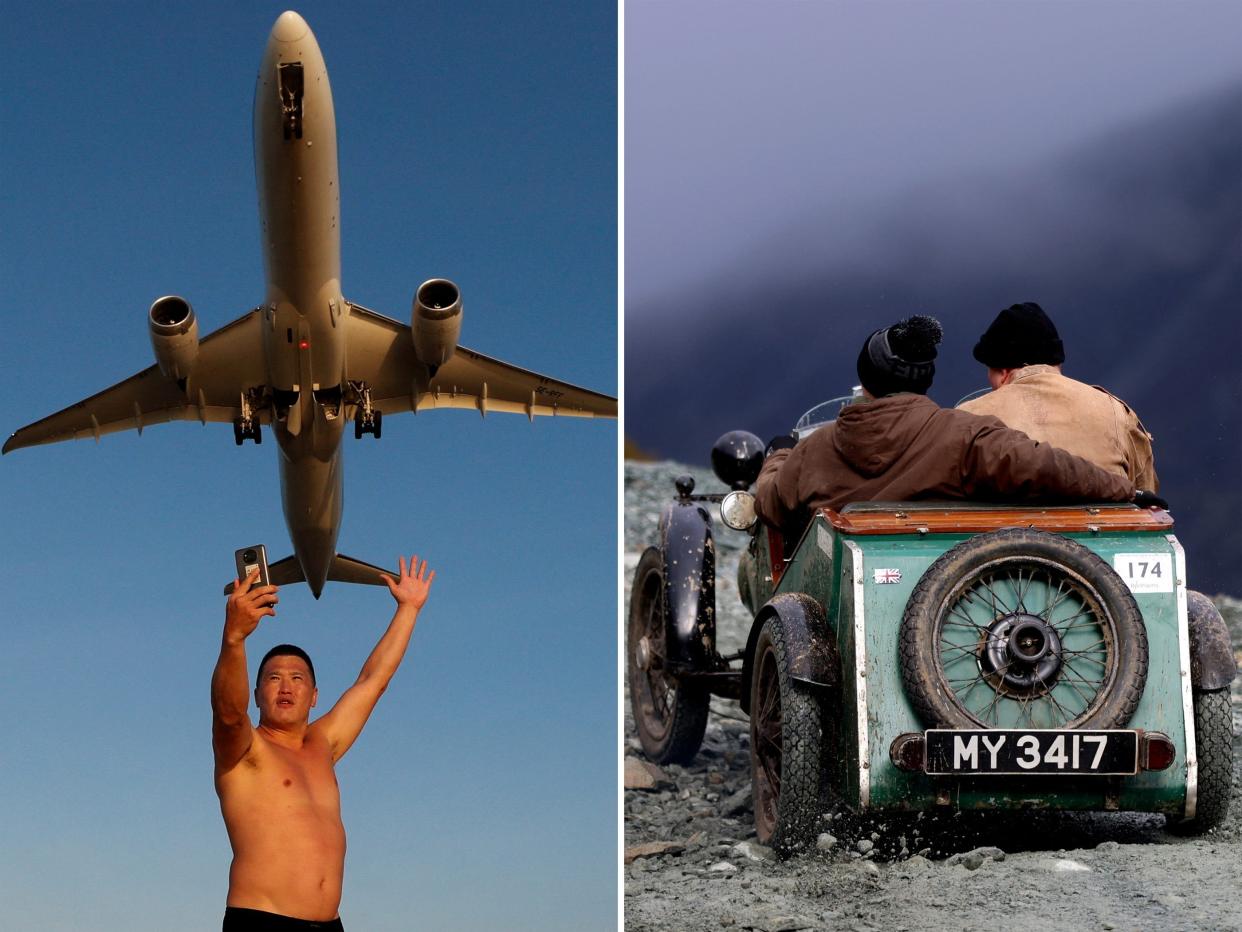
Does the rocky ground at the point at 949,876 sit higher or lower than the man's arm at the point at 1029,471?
lower

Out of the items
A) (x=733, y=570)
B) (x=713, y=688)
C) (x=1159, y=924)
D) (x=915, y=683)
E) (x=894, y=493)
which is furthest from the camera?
(x=733, y=570)

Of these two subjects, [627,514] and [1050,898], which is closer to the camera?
[1050,898]

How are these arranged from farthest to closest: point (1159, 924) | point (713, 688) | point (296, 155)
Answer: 1. point (296, 155)
2. point (713, 688)
3. point (1159, 924)

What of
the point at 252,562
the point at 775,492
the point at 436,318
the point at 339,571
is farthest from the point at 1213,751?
the point at 339,571

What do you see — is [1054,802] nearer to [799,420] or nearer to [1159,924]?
[1159,924]

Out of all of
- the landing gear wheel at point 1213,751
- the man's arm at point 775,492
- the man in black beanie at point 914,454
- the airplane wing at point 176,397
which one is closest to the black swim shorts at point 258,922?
the man in black beanie at point 914,454

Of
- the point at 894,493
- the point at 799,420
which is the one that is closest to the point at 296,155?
the point at 799,420

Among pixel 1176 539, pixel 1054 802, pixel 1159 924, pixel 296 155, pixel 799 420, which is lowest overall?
pixel 1159 924

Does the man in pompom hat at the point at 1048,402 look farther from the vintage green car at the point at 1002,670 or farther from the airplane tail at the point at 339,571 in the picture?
the airplane tail at the point at 339,571
